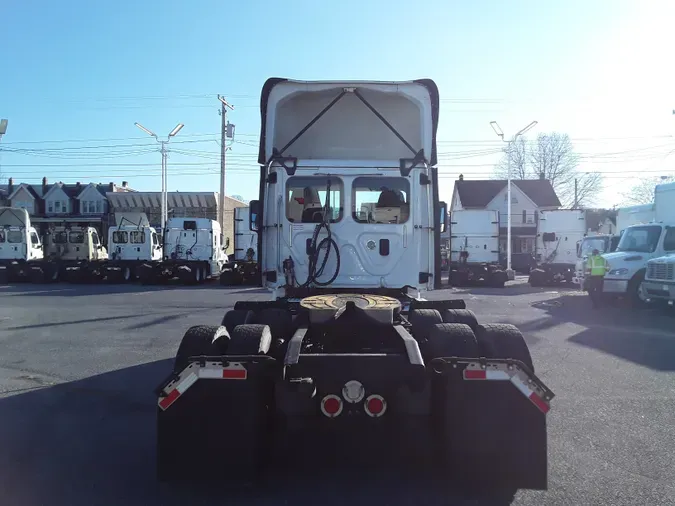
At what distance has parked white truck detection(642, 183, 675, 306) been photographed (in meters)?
15.8

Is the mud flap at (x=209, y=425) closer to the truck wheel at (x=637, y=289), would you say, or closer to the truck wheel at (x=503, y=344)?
the truck wheel at (x=503, y=344)

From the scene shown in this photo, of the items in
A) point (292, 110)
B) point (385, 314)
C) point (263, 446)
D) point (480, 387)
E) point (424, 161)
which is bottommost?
point (263, 446)

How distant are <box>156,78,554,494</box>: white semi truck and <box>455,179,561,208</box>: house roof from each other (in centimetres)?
4940

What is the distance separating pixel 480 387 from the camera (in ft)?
13.8

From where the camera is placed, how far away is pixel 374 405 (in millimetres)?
4355

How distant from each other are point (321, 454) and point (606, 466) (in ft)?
8.11

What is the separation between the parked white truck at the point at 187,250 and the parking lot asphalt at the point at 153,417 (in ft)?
48.3

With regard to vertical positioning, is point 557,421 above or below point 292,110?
below

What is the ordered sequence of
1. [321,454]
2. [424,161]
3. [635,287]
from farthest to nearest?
[635,287], [424,161], [321,454]

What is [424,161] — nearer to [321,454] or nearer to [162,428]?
[321,454]

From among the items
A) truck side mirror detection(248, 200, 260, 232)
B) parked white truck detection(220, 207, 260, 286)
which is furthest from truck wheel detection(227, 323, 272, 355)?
parked white truck detection(220, 207, 260, 286)

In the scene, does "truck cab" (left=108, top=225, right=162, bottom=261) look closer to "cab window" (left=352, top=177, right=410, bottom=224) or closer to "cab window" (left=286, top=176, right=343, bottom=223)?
"cab window" (left=286, top=176, right=343, bottom=223)

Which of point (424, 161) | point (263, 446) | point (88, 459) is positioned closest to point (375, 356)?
point (263, 446)

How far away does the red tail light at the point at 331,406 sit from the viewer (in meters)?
4.36
